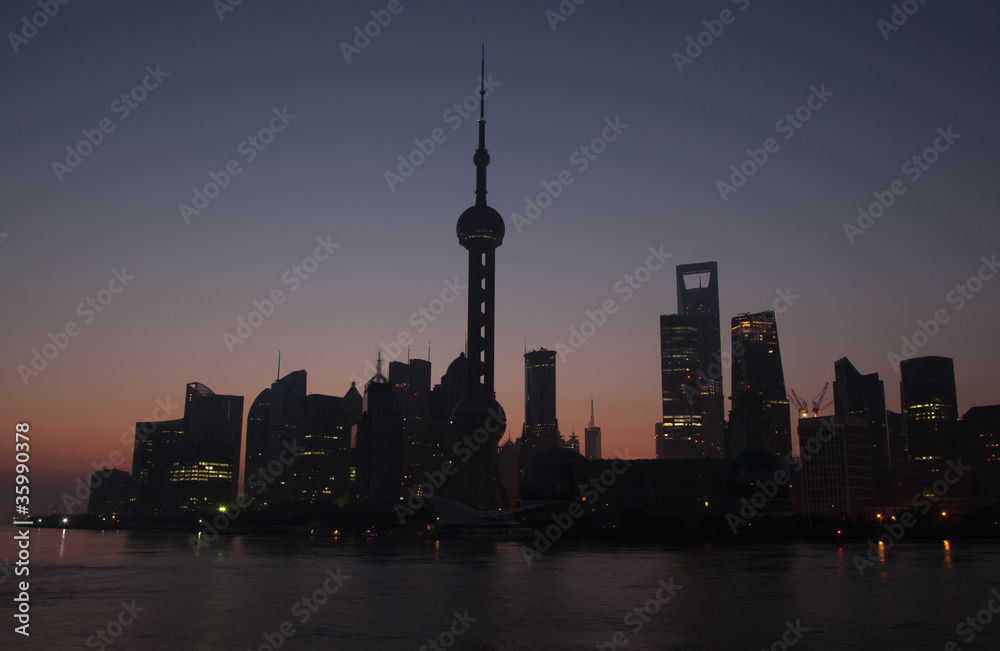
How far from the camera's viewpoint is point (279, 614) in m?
69.2

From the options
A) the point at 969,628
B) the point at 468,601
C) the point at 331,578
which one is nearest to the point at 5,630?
the point at 468,601

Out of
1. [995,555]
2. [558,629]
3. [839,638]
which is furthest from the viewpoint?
[995,555]

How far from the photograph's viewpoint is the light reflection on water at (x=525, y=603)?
189ft

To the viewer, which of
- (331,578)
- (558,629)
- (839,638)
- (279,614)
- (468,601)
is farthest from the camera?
(331,578)

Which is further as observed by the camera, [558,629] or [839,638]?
[558,629]

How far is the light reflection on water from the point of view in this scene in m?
57.5

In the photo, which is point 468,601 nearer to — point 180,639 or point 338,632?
point 338,632

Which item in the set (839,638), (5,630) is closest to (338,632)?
(5,630)

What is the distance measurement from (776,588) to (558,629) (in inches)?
1404

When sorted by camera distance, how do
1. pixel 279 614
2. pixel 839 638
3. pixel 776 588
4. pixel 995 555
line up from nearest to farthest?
pixel 839 638 → pixel 279 614 → pixel 776 588 → pixel 995 555

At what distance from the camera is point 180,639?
5769cm

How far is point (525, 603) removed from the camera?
75.9m

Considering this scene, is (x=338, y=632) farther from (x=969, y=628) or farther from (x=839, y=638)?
(x=969, y=628)

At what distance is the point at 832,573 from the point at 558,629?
6002 cm
